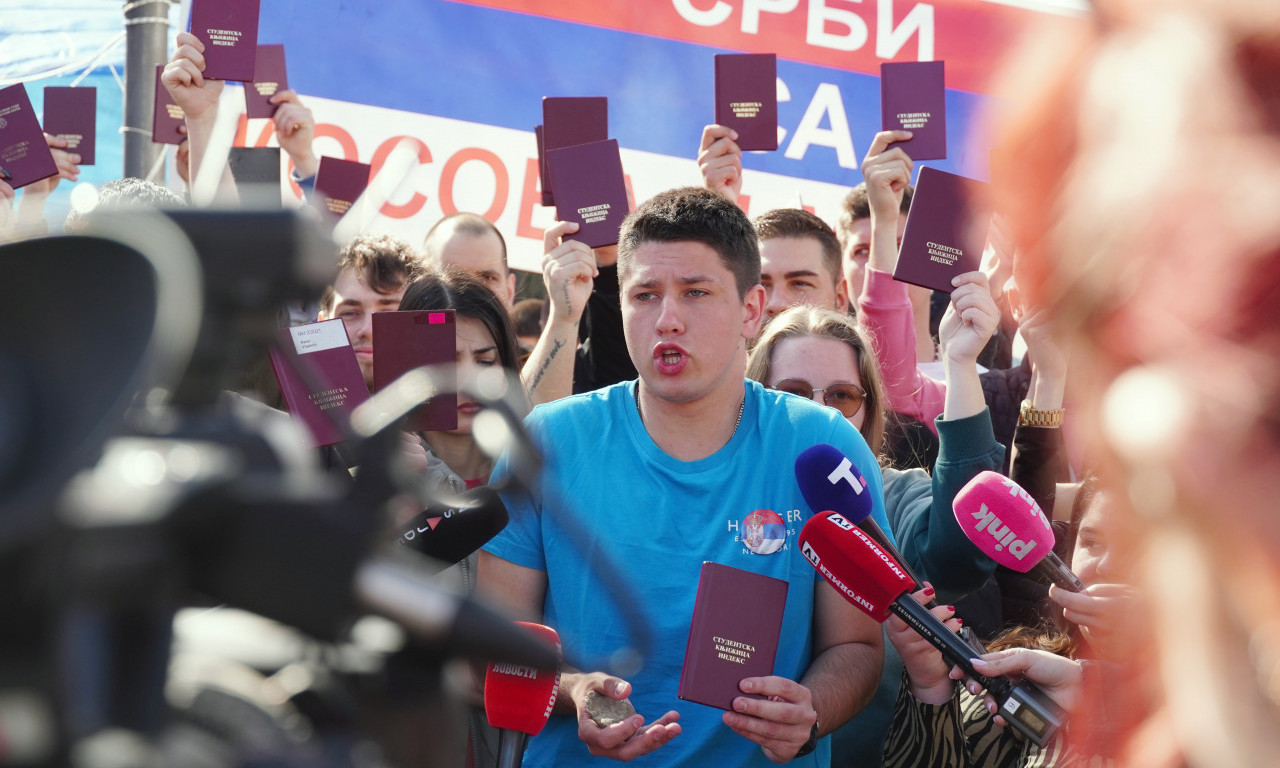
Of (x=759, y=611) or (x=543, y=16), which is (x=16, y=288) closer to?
(x=759, y=611)

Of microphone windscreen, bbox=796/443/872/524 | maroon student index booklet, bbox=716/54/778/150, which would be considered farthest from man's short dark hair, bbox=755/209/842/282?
microphone windscreen, bbox=796/443/872/524

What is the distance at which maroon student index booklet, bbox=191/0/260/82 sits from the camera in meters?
4.20

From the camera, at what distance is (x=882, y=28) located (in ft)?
19.6

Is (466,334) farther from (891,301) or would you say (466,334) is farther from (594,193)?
(891,301)

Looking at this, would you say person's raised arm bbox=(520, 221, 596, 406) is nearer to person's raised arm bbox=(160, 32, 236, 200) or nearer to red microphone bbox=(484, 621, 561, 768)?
person's raised arm bbox=(160, 32, 236, 200)

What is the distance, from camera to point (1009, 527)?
90.8 inches

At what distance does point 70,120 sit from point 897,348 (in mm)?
3548

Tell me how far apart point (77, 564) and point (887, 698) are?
8.88ft

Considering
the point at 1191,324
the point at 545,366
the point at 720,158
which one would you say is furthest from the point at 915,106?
the point at 1191,324

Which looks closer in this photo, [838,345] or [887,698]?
[887,698]

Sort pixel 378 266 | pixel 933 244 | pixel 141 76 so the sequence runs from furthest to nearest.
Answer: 1. pixel 141 76
2. pixel 378 266
3. pixel 933 244

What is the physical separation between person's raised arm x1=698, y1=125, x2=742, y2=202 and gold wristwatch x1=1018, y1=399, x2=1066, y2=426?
5.04ft

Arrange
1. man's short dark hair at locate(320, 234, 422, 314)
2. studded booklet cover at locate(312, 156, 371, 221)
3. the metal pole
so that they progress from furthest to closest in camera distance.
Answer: the metal pole
studded booklet cover at locate(312, 156, 371, 221)
man's short dark hair at locate(320, 234, 422, 314)

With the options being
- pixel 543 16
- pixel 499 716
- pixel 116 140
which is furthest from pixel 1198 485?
pixel 116 140
